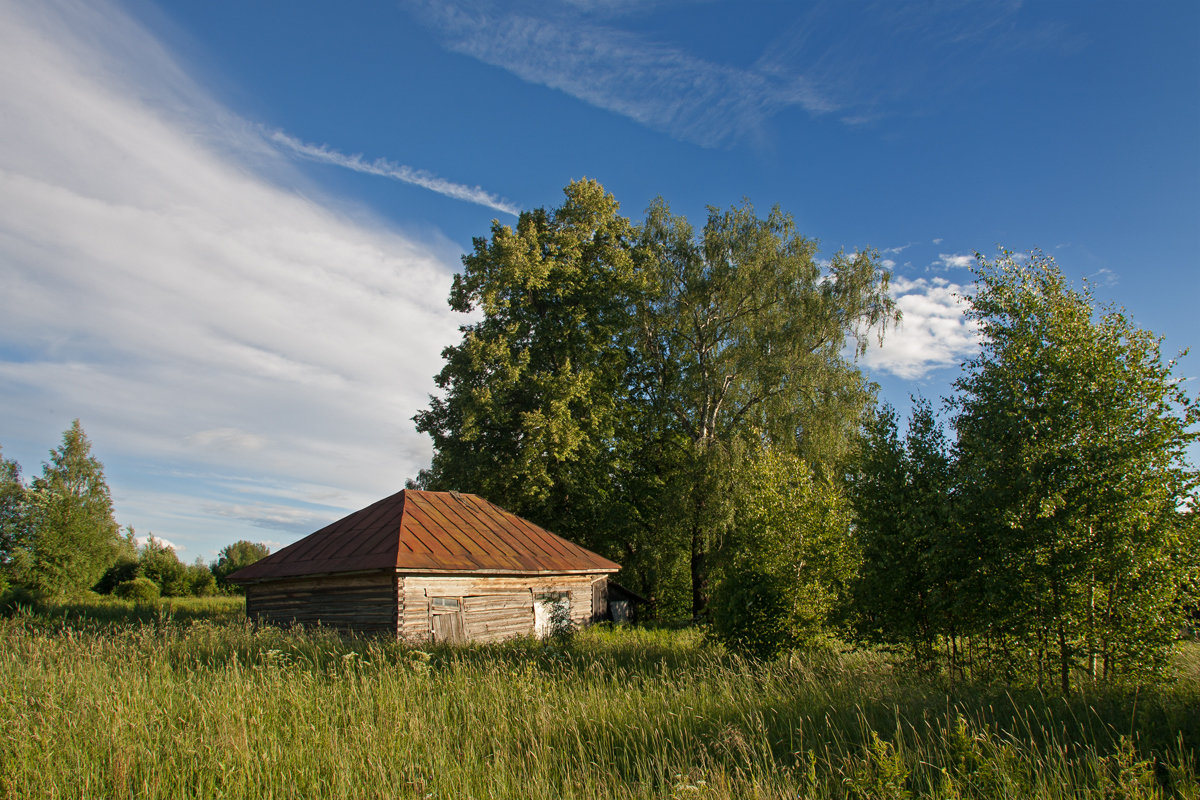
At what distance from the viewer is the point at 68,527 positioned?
37562 mm

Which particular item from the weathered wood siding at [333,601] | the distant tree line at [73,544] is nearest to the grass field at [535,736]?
the weathered wood siding at [333,601]

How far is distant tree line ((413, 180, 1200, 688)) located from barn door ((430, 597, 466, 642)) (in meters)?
6.88

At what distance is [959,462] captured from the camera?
1106 cm

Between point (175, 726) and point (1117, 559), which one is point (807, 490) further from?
point (175, 726)

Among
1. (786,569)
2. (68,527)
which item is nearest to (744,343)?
(786,569)

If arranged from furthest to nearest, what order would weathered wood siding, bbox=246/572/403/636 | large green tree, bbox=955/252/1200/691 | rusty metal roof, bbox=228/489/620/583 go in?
rusty metal roof, bbox=228/489/620/583
weathered wood siding, bbox=246/572/403/636
large green tree, bbox=955/252/1200/691

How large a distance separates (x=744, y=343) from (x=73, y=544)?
40.3m

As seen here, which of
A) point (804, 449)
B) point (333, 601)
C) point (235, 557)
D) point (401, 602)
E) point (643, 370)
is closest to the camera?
point (401, 602)

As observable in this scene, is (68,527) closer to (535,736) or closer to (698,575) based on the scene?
(698,575)

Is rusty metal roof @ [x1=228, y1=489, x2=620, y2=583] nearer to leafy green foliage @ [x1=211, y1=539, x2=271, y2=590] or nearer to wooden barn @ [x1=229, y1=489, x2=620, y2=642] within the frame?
wooden barn @ [x1=229, y1=489, x2=620, y2=642]

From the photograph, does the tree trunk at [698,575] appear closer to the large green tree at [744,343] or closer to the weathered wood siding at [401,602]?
the large green tree at [744,343]

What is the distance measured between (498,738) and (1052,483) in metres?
9.01

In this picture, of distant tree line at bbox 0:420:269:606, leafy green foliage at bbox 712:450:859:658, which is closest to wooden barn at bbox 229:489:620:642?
leafy green foliage at bbox 712:450:859:658

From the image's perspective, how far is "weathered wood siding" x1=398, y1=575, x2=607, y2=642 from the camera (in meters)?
16.3
